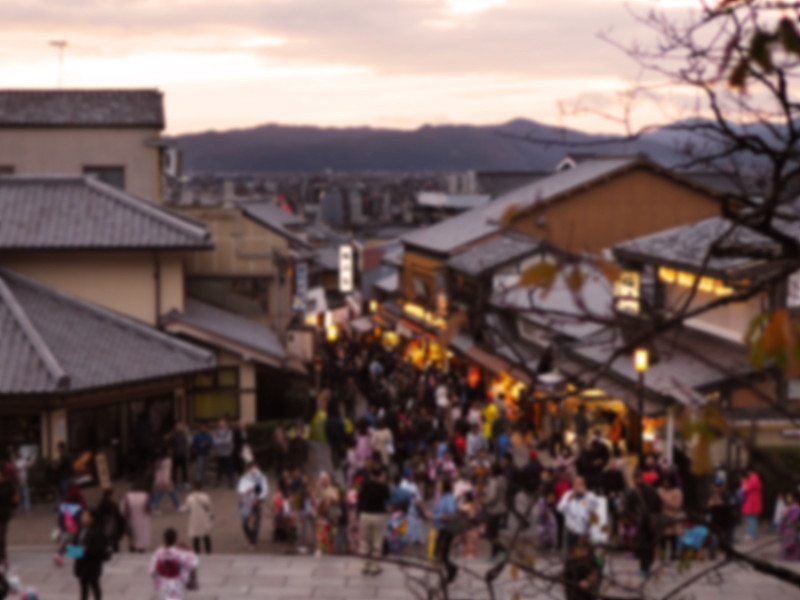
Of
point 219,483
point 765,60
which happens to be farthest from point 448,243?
point 765,60

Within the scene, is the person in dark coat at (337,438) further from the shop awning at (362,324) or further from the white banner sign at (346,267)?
the shop awning at (362,324)

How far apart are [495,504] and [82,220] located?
15.8m

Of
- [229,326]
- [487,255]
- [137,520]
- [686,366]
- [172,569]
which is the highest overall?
[487,255]

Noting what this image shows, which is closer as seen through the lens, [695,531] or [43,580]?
[695,531]

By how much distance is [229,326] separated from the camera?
29109 mm

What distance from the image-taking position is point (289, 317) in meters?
33.4

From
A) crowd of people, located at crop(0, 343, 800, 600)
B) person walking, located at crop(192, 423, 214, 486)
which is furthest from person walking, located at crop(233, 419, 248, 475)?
person walking, located at crop(192, 423, 214, 486)

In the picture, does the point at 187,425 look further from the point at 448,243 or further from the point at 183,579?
the point at 448,243

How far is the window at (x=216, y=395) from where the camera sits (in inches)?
1089

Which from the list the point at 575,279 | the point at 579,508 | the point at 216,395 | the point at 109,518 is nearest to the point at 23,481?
the point at 109,518

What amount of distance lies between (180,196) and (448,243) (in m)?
13.2

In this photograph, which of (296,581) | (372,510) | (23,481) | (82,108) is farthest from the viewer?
(82,108)

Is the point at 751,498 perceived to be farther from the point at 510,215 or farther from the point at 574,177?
the point at 574,177

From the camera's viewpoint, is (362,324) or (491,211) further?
(362,324)
